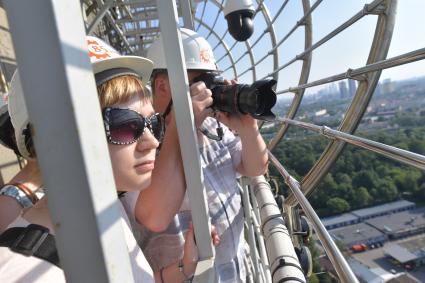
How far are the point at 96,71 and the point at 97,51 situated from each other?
35 mm

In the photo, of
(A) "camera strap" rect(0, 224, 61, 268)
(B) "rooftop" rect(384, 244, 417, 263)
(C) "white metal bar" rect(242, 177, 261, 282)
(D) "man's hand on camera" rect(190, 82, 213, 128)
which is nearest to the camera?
(A) "camera strap" rect(0, 224, 61, 268)

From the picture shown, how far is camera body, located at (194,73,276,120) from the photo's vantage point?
1.99 ft

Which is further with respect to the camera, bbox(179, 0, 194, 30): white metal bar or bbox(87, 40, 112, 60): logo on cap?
bbox(179, 0, 194, 30): white metal bar

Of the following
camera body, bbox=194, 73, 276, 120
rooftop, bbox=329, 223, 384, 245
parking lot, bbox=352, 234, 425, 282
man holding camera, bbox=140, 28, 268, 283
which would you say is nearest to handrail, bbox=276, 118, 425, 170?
camera body, bbox=194, 73, 276, 120

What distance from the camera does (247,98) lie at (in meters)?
0.61

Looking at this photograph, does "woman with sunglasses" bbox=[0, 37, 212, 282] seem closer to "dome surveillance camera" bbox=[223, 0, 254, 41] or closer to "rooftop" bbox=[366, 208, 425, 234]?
"dome surveillance camera" bbox=[223, 0, 254, 41]

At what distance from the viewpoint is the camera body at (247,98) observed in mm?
605

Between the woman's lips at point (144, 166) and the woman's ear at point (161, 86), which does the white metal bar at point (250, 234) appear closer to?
the woman's ear at point (161, 86)

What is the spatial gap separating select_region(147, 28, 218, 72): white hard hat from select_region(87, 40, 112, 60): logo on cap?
29 cm

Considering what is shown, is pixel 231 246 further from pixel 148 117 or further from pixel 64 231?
pixel 64 231

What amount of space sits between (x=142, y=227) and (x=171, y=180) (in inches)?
5.6

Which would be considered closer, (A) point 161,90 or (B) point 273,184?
(A) point 161,90

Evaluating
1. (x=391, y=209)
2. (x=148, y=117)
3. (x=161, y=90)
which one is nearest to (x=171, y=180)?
(x=148, y=117)

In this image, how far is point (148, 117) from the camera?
0.50 meters
